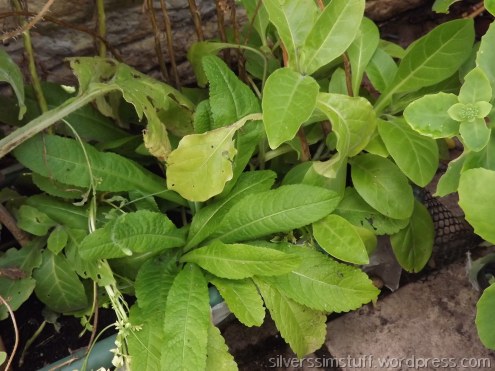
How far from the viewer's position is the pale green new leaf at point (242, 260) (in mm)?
884

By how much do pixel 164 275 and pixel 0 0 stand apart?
63 centimetres

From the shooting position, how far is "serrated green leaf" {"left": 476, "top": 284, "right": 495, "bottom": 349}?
34.7 inches

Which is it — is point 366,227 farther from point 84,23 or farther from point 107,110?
point 84,23

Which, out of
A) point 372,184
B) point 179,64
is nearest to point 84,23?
point 179,64

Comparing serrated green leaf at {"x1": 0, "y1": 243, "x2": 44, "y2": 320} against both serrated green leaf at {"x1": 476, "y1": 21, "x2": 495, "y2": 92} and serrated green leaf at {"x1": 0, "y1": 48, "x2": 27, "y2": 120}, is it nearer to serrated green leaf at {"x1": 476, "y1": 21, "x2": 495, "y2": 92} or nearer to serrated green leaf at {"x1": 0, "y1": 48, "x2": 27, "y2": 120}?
serrated green leaf at {"x1": 0, "y1": 48, "x2": 27, "y2": 120}

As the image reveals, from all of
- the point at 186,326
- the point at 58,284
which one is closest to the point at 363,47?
the point at 186,326

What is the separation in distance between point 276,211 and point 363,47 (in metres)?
0.37

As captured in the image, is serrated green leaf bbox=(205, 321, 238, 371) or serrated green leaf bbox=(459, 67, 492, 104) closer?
serrated green leaf bbox=(459, 67, 492, 104)

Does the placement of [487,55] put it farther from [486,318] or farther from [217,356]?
[217,356]

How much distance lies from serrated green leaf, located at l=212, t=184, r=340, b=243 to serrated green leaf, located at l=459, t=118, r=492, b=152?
0.78 ft

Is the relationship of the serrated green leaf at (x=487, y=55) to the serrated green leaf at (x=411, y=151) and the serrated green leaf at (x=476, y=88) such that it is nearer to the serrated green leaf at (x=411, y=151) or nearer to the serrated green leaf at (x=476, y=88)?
the serrated green leaf at (x=476, y=88)

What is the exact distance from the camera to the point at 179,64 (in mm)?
1416

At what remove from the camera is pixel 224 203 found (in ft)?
3.40

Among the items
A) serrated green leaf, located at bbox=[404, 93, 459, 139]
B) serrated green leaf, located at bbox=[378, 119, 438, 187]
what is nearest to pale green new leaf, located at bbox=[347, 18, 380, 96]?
serrated green leaf, located at bbox=[378, 119, 438, 187]
